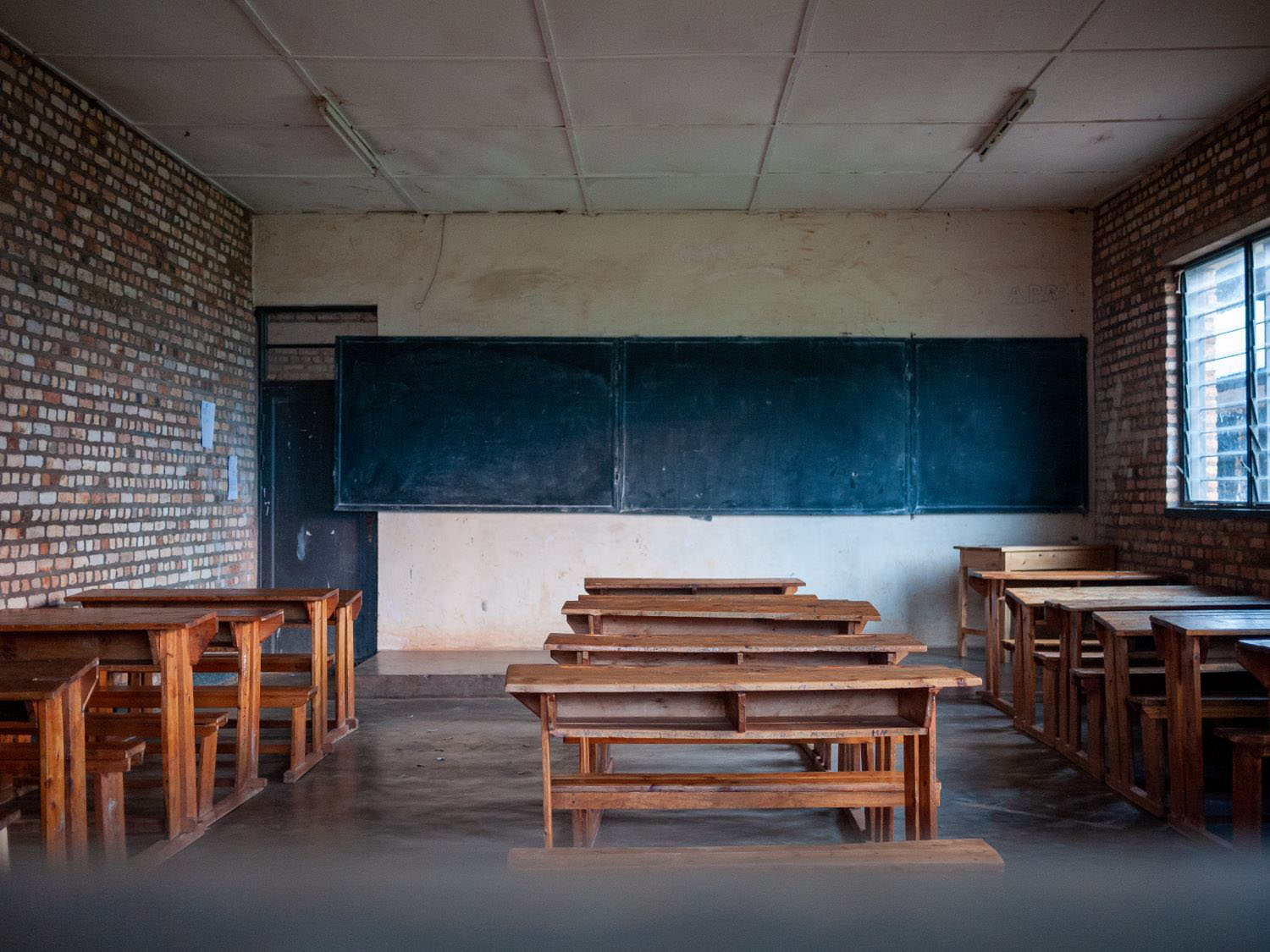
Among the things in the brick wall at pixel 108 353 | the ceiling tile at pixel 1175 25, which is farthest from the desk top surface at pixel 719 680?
the ceiling tile at pixel 1175 25

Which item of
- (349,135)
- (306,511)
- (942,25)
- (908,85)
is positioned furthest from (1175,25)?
(306,511)

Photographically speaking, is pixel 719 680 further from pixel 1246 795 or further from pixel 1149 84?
pixel 1149 84

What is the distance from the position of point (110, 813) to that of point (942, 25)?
14.0ft

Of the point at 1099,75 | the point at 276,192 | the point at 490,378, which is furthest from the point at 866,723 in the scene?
the point at 276,192

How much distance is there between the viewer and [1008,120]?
504 centimetres

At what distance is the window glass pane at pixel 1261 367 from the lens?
15.8ft

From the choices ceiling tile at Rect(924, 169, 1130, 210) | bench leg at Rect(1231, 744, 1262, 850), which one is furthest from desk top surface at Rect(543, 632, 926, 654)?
ceiling tile at Rect(924, 169, 1130, 210)

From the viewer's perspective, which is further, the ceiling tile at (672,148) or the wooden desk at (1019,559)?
the wooden desk at (1019,559)

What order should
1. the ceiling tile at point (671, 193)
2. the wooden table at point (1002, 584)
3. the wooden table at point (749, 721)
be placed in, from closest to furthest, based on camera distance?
the wooden table at point (749, 721) → the wooden table at point (1002, 584) → the ceiling tile at point (671, 193)

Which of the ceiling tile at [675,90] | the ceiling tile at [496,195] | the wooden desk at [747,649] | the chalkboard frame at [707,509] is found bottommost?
the wooden desk at [747,649]

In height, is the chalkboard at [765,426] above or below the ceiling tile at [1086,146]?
below

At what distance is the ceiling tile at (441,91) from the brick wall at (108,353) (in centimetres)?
128

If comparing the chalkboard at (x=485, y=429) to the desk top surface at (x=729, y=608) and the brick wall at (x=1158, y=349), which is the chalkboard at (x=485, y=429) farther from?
the brick wall at (x=1158, y=349)

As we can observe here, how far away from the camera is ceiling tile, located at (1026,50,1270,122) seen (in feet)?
14.2
